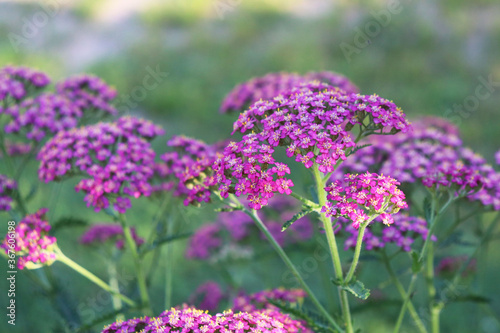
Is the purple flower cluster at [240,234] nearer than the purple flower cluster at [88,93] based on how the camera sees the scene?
No

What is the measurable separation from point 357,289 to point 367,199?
1.38 ft

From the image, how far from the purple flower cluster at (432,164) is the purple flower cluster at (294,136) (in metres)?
0.56

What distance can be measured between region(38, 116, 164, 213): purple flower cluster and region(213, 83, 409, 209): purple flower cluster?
72cm

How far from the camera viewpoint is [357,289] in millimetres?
2461

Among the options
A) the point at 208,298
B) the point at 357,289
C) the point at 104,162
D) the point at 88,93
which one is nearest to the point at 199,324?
the point at 357,289

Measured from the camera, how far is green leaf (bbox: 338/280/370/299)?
2363mm

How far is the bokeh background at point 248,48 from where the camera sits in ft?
30.1

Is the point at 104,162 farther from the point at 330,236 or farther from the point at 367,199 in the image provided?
the point at 367,199

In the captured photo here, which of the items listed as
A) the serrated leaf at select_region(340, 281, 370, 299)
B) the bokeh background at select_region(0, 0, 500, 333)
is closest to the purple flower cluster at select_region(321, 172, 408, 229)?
the serrated leaf at select_region(340, 281, 370, 299)

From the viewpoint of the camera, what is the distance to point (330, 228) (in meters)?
2.57

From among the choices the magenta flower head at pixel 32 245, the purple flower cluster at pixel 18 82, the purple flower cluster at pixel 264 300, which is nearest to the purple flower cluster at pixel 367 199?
the purple flower cluster at pixel 264 300

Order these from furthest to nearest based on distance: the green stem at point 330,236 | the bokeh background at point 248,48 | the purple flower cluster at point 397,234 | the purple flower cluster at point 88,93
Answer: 1. the bokeh background at point 248,48
2. the purple flower cluster at point 88,93
3. the purple flower cluster at point 397,234
4. the green stem at point 330,236

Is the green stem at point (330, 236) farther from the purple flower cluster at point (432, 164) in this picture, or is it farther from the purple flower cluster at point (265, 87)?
the purple flower cluster at point (265, 87)

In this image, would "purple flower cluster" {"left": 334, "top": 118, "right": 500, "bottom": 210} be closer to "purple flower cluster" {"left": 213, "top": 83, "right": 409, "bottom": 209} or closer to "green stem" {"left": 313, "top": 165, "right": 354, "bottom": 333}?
"purple flower cluster" {"left": 213, "top": 83, "right": 409, "bottom": 209}
